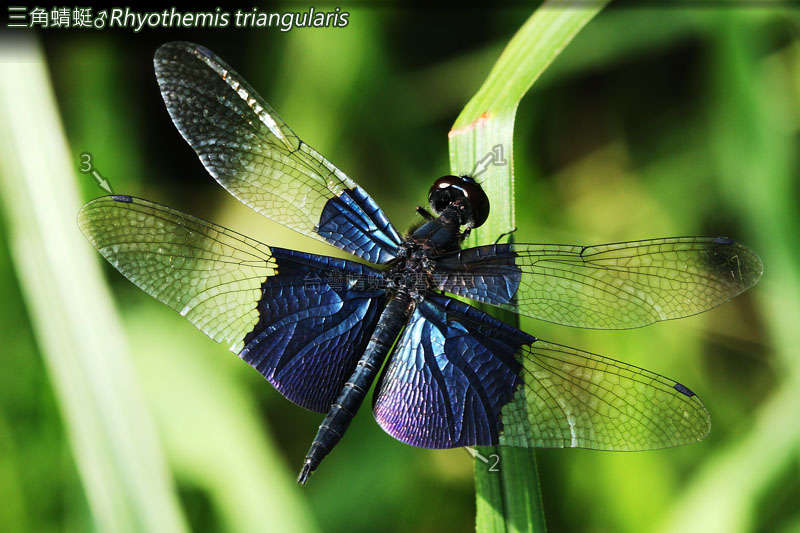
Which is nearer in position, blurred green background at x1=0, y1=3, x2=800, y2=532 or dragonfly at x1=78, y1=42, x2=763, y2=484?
dragonfly at x1=78, y1=42, x2=763, y2=484

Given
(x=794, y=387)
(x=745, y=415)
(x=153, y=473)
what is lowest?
(x=153, y=473)

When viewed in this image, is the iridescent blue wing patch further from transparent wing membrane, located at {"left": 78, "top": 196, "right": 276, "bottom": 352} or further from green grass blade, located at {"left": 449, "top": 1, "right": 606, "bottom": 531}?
green grass blade, located at {"left": 449, "top": 1, "right": 606, "bottom": 531}

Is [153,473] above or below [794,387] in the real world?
below

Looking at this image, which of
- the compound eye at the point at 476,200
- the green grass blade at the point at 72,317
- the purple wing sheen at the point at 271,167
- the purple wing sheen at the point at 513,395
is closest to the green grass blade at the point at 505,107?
the compound eye at the point at 476,200

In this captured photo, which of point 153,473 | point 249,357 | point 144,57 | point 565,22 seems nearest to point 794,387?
point 565,22

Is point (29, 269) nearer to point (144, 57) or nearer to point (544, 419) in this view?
point (144, 57)

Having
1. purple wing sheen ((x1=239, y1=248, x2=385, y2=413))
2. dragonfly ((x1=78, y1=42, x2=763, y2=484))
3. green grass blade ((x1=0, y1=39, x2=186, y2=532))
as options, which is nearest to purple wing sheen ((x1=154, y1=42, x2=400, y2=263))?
dragonfly ((x1=78, y1=42, x2=763, y2=484))

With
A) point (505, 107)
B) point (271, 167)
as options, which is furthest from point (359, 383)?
point (505, 107)
